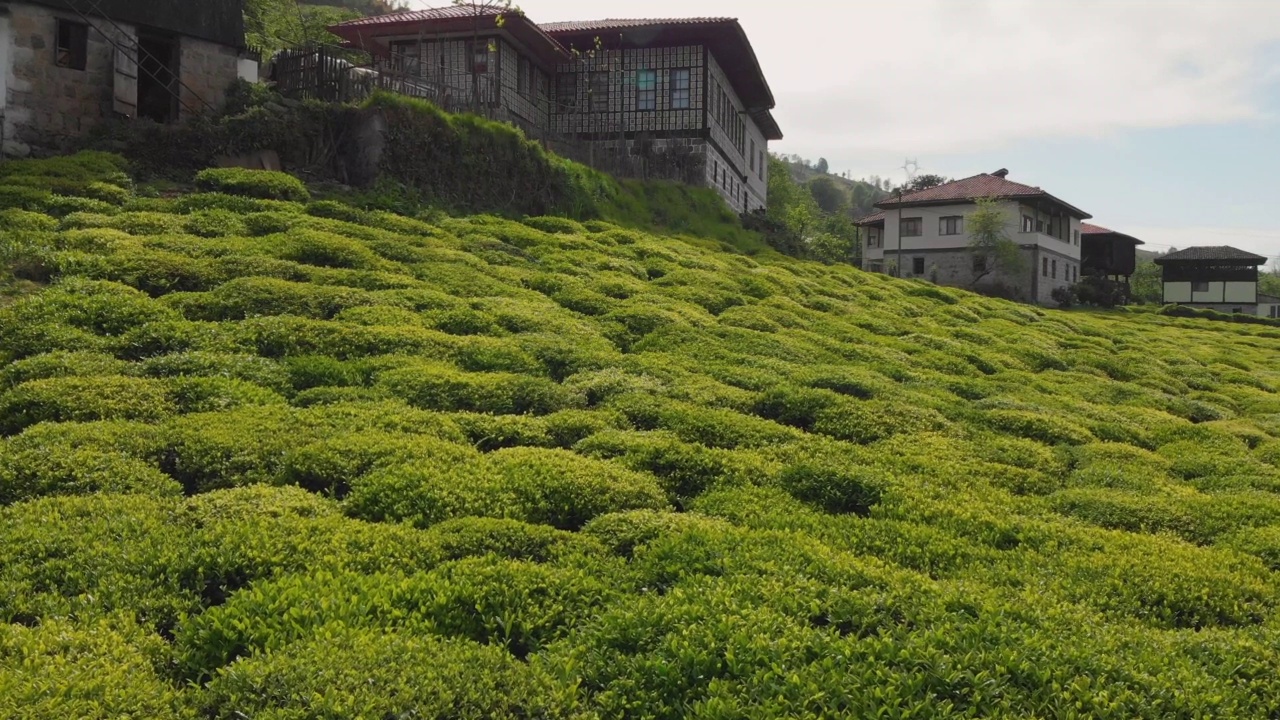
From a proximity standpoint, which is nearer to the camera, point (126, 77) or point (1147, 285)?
point (126, 77)

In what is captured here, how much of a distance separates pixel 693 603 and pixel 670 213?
94.4 feet

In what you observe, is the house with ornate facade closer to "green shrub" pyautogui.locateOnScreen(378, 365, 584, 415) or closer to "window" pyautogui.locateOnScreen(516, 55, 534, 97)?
"window" pyautogui.locateOnScreen(516, 55, 534, 97)

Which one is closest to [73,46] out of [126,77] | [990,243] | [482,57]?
[126,77]

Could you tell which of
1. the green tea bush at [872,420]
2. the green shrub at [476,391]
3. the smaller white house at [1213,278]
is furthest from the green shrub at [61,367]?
the smaller white house at [1213,278]

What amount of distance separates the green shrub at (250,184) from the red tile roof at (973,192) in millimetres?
56864

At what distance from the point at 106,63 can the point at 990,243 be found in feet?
188

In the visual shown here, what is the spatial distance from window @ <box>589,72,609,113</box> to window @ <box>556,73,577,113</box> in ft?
3.26

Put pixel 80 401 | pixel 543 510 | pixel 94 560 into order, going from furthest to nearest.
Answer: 1. pixel 80 401
2. pixel 543 510
3. pixel 94 560

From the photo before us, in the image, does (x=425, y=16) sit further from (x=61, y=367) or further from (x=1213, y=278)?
(x=1213, y=278)

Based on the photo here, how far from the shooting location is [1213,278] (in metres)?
83.7

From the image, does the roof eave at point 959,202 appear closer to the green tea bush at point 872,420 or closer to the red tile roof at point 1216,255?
the red tile roof at point 1216,255

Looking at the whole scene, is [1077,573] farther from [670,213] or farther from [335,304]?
[670,213]

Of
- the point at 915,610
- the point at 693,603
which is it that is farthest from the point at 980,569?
the point at 693,603

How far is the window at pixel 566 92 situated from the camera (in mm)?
43312
